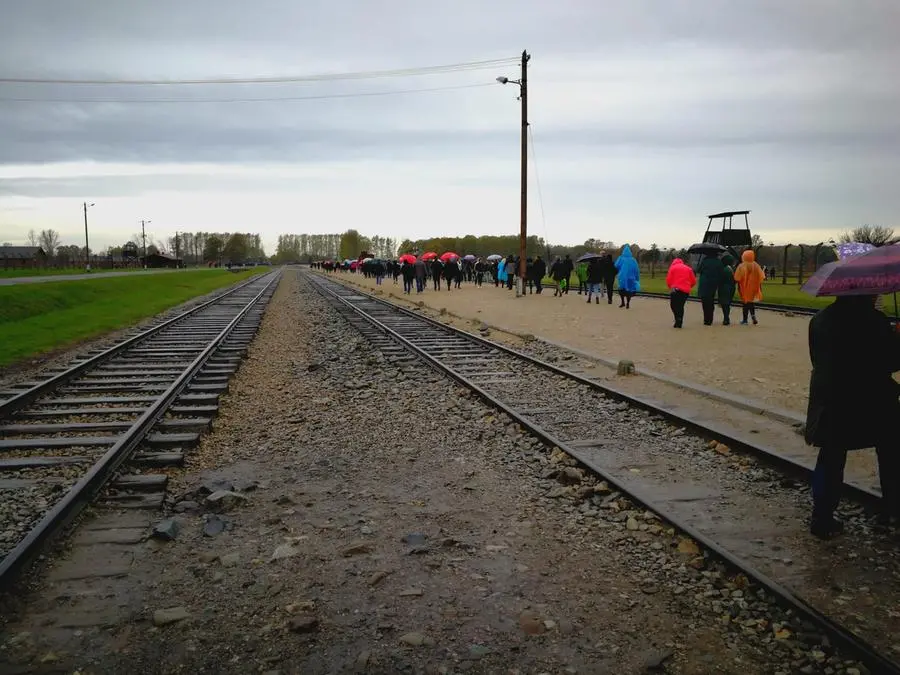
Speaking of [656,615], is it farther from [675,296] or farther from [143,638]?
[675,296]

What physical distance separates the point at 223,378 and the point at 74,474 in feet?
15.5

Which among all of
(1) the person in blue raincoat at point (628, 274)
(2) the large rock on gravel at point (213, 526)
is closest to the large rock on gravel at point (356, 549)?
(2) the large rock on gravel at point (213, 526)

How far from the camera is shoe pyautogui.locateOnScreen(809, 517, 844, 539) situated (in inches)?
185

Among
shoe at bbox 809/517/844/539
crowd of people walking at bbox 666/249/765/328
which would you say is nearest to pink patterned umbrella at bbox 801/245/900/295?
shoe at bbox 809/517/844/539

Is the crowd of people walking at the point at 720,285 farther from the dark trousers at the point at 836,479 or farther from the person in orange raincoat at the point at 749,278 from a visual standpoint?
the dark trousers at the point at 836,479

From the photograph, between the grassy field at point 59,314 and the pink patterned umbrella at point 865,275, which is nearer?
the pink patterned umbrella at point 865,275

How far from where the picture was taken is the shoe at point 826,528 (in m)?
4.69

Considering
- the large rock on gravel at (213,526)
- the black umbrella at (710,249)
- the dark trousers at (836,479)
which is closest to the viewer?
the dark trousers at (836,479)

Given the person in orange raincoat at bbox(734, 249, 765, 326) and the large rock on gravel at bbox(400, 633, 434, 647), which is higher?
the person in orange raincoat at bbox(734, 249, 765, 326)

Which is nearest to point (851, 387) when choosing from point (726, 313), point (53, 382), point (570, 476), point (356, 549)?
point (570, 476)

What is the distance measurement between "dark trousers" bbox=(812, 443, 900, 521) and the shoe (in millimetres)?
26

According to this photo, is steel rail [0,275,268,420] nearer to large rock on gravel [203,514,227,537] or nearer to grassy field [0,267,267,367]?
grassy field [0,267,267,367]

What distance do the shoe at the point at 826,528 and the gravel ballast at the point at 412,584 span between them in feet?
2.85

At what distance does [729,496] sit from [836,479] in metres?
1.14
